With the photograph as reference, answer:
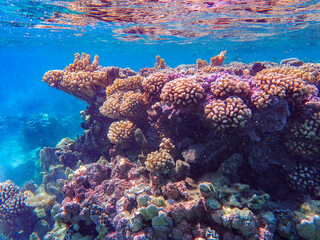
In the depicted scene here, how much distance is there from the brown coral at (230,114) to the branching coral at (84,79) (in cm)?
484

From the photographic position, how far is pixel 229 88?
427 cm

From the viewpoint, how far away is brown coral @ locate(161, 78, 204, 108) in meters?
Result: 4.35

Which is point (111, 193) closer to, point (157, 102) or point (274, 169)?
point (157, 102)

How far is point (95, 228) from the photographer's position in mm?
4910

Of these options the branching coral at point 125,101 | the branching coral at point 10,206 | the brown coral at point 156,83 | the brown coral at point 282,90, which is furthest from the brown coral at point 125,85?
the branching coral at point 10,206

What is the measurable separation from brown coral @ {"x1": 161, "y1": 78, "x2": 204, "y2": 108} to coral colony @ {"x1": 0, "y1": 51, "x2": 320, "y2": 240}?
0.02m

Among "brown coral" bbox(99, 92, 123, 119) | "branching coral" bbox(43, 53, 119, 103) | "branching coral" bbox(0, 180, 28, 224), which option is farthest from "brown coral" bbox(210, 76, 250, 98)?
"branching coral" bbox(0, 180, 28, 224)

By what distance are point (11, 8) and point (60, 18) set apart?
3339mm

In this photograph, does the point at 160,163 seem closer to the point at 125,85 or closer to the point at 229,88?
the point at 229,88

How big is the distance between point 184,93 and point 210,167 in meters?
1.96

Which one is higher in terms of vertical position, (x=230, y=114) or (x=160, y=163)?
(x=230, y=114)

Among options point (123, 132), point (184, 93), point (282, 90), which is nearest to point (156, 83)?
point (184, 93)

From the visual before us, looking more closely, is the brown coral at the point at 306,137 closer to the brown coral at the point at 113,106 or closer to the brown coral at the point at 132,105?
the brown coral at the point at 132,105

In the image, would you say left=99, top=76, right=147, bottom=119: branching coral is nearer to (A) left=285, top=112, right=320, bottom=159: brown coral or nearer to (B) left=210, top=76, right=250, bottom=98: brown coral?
(B) left=210, top=76, right=250, bottom=98: brown coral
